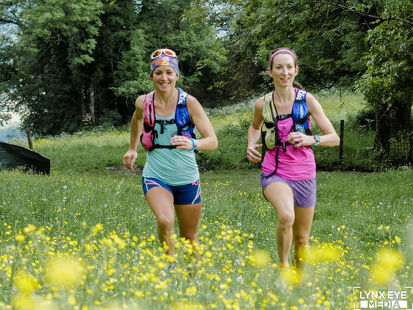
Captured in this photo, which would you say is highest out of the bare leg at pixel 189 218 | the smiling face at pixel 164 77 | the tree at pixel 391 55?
the tree at pixel 391 55

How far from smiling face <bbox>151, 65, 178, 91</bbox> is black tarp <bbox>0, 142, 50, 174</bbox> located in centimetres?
1217

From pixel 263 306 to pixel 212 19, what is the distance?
676 inches

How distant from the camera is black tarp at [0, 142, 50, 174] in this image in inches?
616

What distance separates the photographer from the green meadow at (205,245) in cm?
273

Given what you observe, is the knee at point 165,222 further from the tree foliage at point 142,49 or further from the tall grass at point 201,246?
the tree foliage at point 142,49

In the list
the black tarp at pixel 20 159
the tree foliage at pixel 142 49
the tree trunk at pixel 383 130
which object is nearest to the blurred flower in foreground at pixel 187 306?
the tree foliage at pixel 142 49

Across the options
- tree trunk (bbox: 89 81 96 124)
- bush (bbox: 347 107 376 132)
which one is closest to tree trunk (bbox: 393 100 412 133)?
bush (bbox: 347 107 376 132)

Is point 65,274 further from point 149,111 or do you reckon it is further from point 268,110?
point 268,110

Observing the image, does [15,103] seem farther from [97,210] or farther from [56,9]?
[97,210]

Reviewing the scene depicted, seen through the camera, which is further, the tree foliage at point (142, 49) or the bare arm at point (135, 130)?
the tree foliage at point (142, 49)

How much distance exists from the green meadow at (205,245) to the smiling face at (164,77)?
1018 millimetres

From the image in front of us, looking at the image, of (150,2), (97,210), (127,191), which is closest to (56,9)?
(150,2)

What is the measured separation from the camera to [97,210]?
8078 mm

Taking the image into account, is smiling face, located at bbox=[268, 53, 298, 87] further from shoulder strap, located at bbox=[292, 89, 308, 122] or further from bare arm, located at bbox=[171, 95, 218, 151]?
bare arm, located at bbox=[171, 95, 218, 151]
